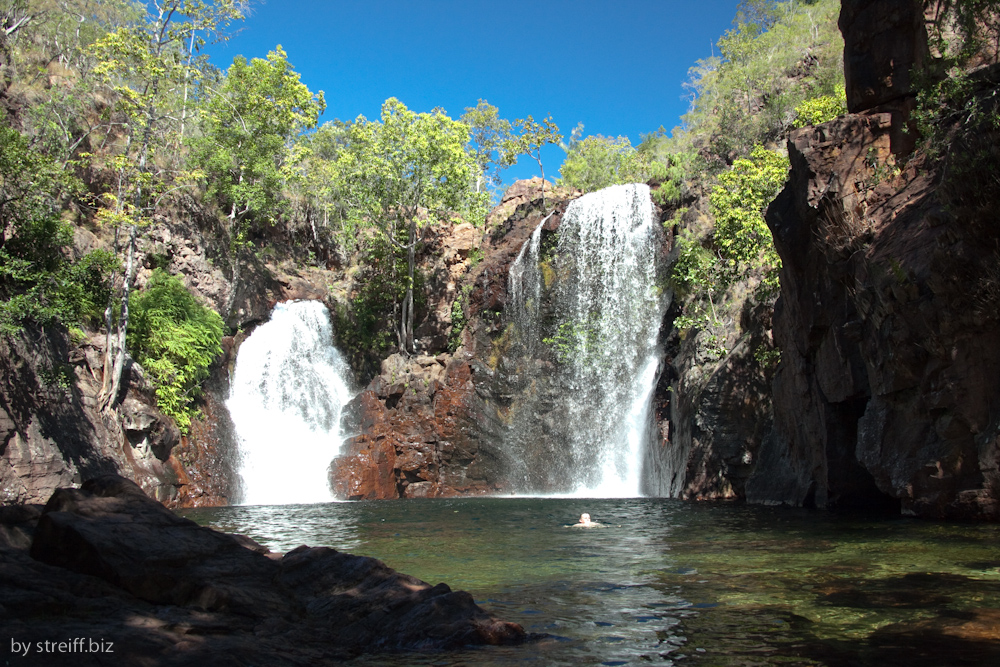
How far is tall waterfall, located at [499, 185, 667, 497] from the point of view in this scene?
91.8 ft

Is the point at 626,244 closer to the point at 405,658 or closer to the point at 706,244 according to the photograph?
the point at 706,244

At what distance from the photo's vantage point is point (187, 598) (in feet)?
18.1

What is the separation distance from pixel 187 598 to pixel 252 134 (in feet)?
111

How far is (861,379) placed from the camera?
47.7ft

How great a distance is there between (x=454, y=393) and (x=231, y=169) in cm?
1623

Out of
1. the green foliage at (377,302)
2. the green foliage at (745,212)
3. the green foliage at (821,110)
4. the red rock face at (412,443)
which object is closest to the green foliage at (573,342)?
the red rock face at (412,443)

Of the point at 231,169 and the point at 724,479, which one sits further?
the point at 231,169

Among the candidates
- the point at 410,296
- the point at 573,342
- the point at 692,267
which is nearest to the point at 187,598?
the point at 692,267

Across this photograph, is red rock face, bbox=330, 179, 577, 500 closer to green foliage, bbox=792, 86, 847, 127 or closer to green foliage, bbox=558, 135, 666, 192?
green foliage, bbox=792, 86, 847, 127

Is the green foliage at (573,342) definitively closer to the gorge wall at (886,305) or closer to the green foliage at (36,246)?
the gorge wall at (886,305)

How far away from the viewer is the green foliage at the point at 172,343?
86.0 feet

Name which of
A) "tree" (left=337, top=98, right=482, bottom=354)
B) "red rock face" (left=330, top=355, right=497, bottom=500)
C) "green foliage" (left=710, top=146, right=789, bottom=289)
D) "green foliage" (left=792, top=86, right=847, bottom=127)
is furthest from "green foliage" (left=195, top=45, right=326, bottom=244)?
"green foliage" (left=792, top=86, right=847, bottom=127)

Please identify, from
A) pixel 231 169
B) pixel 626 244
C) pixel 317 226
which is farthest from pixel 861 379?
pixel 317 226

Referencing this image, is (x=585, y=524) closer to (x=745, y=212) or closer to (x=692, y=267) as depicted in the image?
(x=692, y=267)
